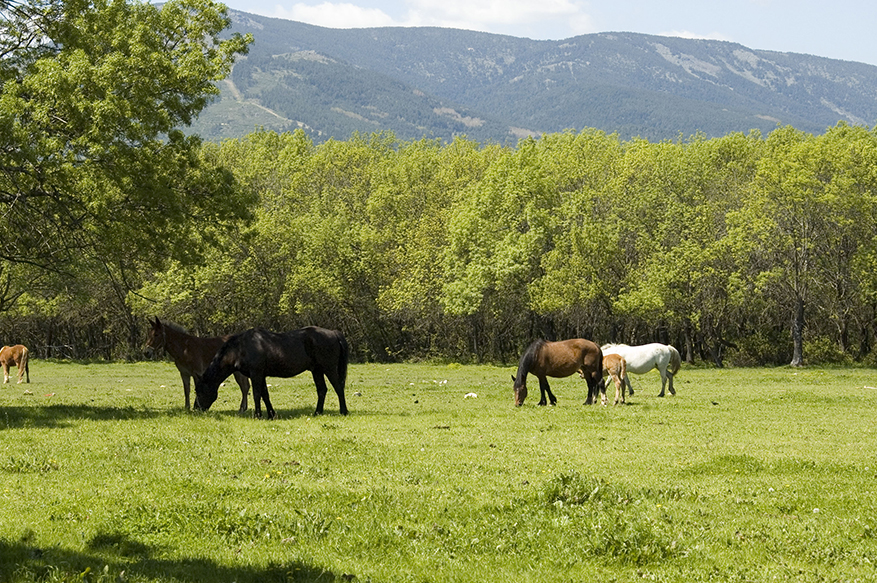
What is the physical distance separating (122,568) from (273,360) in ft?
41.5

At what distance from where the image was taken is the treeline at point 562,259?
54000 mm

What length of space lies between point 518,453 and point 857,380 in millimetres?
30448

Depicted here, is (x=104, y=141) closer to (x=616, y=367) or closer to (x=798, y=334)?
(x=616, y=367)

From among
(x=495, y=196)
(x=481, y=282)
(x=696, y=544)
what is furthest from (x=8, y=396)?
(x=495, y=196)

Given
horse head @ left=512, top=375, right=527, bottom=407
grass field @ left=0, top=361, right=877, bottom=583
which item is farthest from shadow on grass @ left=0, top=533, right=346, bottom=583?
horse head @ left=512, top=375, right=527, bottom=407

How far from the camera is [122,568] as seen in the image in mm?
7895

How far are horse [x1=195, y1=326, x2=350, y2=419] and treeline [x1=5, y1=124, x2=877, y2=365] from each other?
33.2m

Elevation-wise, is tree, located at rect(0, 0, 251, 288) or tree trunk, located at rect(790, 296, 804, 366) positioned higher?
tree, located at rect(0, 0, 251, 288)

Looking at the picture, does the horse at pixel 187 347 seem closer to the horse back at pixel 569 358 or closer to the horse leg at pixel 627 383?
the horse back at pixel 569 358

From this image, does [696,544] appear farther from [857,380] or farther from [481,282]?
[481,282]

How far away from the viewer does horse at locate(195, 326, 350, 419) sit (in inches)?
800

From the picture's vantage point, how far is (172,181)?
2317 cm

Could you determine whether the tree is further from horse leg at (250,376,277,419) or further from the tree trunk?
the tree trunk

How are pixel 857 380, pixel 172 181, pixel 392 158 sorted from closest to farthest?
pixel 172 181 → pixel 857 380 → pixel 392 158
